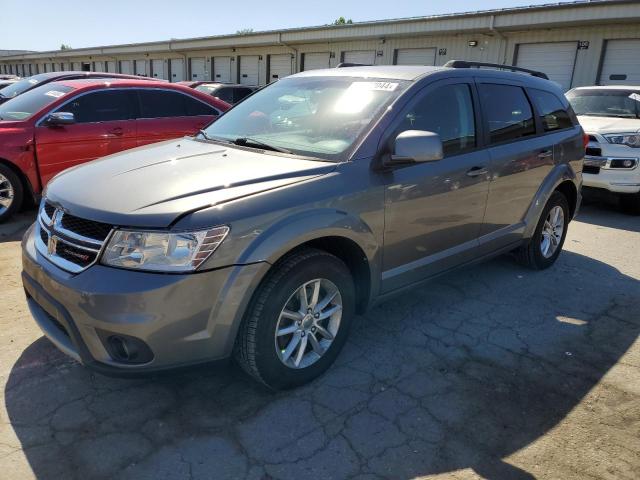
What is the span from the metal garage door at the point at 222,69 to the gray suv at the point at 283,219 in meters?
26.1

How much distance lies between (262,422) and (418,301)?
6.52 ft

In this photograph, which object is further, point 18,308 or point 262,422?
point 18,308

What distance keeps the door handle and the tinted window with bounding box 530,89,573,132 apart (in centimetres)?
124

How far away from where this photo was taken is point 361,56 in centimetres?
2172

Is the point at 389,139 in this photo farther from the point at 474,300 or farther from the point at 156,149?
the point at 474,300

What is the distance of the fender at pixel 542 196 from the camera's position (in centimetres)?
458

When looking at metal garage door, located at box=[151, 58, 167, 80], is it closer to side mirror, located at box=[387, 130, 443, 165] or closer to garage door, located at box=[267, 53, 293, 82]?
garage door, located at box=[267, 53, 293, 82]

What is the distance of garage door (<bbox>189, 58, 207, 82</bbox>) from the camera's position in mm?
30703

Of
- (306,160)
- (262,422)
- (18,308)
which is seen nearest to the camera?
(262,422)

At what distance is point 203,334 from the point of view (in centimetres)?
247

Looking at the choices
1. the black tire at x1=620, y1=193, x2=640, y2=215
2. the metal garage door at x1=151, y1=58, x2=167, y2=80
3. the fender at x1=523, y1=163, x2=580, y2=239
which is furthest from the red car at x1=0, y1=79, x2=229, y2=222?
the metal garage door at x1=151, y1=58, x2=167, y2=80

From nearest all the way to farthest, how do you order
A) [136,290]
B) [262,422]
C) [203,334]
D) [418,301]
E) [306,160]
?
[136,290]
[203,334]
[262,422]
[306,160]
[418,301]

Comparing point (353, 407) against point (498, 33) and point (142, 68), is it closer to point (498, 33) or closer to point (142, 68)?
point (498, 33)

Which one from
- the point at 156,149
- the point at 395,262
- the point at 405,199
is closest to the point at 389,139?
the point at 405,199
